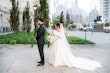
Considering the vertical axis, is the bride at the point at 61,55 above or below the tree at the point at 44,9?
below

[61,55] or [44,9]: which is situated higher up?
[44,9]

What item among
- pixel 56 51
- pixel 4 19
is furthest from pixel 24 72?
pixel 4 19

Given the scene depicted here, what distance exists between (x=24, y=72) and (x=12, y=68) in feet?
3.58

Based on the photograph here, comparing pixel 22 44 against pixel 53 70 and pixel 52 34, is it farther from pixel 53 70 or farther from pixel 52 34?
pixel 53 70

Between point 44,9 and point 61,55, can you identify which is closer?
point 61,55

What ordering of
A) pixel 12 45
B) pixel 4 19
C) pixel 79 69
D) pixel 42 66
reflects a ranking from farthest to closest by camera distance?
pixel 4 19 < pixel 12 45 < pixel 42 66 < pixel 79 69

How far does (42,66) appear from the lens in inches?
481

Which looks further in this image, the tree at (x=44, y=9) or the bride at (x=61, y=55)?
the tree at (x=44, y=9)

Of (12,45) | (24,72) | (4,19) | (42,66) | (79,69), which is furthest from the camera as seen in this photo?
(4,19)

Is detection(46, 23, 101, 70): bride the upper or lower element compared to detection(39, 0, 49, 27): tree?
lower

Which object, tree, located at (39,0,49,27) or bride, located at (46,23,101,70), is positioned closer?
bride, located at (46,23,101,70)

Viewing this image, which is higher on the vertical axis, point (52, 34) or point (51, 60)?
point (52, 34)

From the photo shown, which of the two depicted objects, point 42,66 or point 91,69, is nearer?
point 91,69

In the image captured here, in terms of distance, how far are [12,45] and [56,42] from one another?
1160 centimetres
